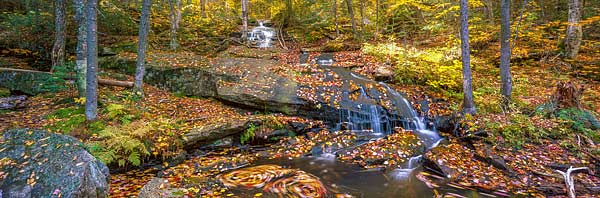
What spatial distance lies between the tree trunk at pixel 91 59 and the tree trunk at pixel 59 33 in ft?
11.1

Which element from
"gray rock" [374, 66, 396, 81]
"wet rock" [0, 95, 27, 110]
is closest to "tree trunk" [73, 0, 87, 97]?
"wet rock" [0, 95, 27, 110]

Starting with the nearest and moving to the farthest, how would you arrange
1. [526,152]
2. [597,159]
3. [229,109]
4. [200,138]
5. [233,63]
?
[597,159]
[526,152]
[200,138]
[229,109]
[233,63]

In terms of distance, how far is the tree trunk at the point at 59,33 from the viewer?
8844mm

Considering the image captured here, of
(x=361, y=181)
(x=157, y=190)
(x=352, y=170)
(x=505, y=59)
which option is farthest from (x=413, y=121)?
(x=157, y=190)

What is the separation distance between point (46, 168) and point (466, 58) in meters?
9.33

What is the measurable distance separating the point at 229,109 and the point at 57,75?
5.02m

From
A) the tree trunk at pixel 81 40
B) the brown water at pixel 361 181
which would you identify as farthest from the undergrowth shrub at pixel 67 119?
the brown water at pixel 361 181

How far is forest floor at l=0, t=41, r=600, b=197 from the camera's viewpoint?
18.4 ft

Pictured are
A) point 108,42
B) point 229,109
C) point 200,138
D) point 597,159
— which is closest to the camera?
point 597,159

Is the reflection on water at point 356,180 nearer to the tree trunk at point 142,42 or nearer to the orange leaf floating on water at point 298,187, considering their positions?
the orange leaf floating on water at point 298,187

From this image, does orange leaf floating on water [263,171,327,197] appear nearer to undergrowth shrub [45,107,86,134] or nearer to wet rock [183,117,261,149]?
wet rock [183,117,261,149]

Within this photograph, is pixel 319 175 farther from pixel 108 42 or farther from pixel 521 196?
pixel 108 42

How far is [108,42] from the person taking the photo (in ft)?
42.1

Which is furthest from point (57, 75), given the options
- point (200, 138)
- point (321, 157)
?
point (321, 157)
